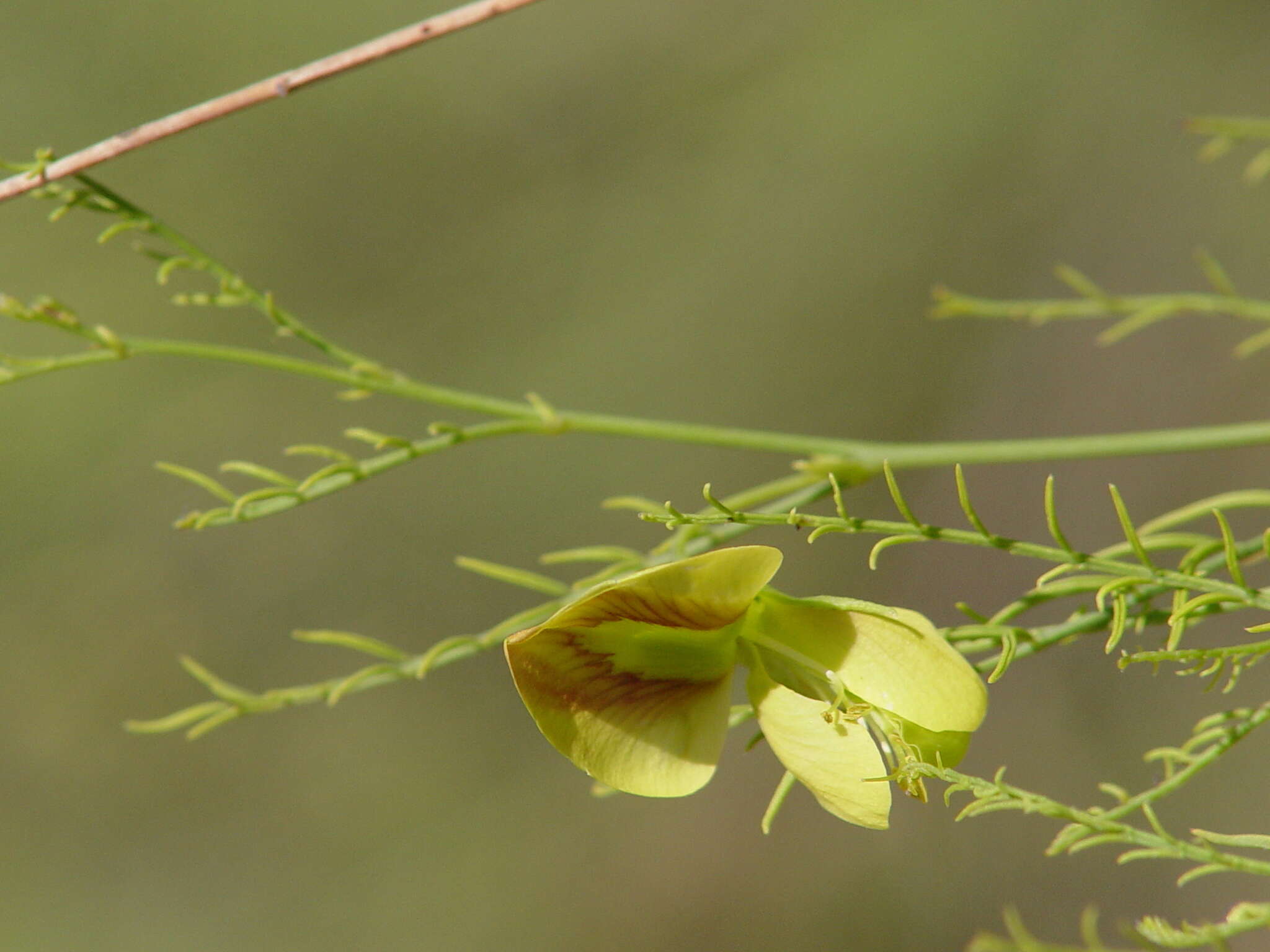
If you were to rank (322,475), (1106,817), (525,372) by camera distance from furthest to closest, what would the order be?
(525,372) → (322,475) → (1106,817)

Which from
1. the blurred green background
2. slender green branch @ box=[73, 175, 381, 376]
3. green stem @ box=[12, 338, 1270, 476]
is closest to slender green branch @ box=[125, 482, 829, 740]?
green stem @ box=[12, 338, 1270, 476]

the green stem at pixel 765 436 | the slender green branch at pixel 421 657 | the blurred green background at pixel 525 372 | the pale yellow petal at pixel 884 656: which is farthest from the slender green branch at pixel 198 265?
the blurred green background at pixel 525 372

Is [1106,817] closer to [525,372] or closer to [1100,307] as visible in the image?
[1100,307]

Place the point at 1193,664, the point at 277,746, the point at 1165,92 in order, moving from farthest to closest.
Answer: the point at 277,746 → the point at 1165,92 → the point at 1193,664

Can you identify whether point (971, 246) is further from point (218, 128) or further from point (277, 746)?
point (277, 746)

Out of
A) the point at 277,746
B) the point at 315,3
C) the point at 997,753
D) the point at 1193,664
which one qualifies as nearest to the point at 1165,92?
the point at 997,753

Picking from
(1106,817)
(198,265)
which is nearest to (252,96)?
(198,265)
